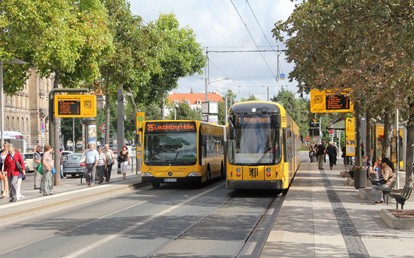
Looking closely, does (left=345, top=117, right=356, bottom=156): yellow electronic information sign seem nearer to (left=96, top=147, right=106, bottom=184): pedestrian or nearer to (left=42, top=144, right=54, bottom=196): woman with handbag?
(left=96, top=147, right=106, bottom=184): pedestrian

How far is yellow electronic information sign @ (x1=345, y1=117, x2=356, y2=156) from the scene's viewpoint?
39.7 m

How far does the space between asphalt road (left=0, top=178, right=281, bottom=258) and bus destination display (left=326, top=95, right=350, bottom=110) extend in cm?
921

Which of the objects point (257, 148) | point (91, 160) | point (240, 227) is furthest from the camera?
point (91, 160)

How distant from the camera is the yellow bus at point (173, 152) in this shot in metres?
29.4

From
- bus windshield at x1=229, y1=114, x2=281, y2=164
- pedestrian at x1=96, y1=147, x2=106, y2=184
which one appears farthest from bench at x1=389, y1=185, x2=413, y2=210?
pedestrian at x1=96, y1=147, x2=106, y2=184

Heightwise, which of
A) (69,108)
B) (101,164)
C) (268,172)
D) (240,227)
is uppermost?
(69,108)

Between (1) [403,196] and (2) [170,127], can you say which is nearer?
(1) [403,196]

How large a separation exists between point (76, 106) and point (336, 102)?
1188cm

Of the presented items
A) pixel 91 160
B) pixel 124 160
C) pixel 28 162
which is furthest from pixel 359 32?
pixel 28 162

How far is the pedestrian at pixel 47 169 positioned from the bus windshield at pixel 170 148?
5.80 metres

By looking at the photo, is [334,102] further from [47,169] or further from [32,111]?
[32,111]

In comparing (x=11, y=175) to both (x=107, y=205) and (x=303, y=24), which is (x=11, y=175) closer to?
(x=107, y=205)

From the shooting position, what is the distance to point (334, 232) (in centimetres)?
1370

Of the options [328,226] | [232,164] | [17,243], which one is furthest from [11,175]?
[328,226]
